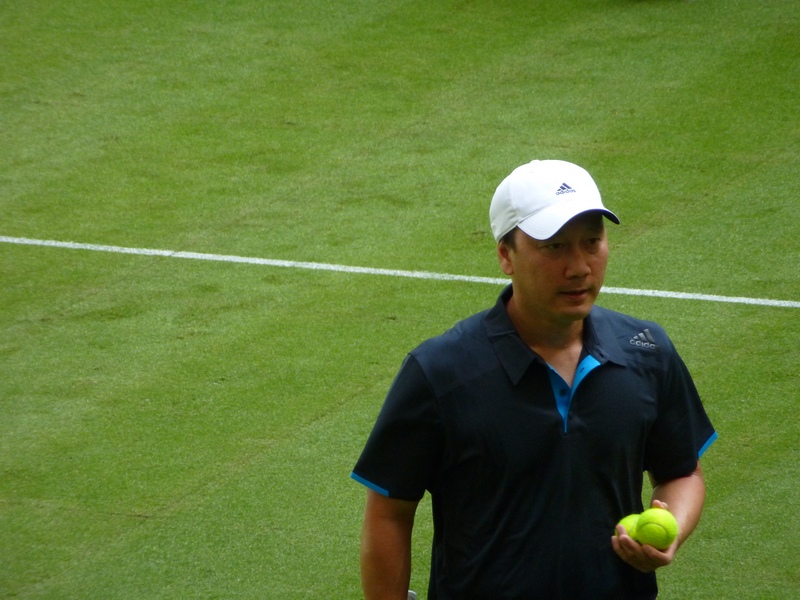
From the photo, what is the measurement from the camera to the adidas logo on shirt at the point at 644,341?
334 centimetres

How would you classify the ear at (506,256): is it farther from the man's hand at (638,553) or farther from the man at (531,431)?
the man's hand at (638,553)

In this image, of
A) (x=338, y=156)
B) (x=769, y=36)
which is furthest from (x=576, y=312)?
(x=769, y=36)

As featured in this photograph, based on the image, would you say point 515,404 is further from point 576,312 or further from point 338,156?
point 338,156

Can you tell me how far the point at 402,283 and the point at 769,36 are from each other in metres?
5.83

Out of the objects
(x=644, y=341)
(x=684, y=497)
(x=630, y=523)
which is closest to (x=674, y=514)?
(x=684, y=497)

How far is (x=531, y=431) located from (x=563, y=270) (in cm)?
42

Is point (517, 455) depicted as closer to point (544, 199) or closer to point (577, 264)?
point (577, 264)

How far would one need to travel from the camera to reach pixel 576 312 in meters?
3.21

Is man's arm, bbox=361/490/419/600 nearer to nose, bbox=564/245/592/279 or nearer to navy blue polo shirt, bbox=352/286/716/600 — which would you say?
navy blue polo shirt, bbox=352/286/716/600

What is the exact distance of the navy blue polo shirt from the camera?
3154 millimetres

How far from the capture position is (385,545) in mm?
3293

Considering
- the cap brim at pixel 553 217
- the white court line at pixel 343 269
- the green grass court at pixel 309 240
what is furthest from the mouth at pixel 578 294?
the white court line at pixel 343 269

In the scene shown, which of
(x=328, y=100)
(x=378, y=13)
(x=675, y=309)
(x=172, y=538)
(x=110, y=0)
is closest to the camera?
(x=172, y=538)

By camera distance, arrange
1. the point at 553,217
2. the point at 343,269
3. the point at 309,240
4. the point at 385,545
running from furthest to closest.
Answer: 1. the point at 309,240
2. the point at 343,269
3. the point at 385,545
4. the point at 553,217
